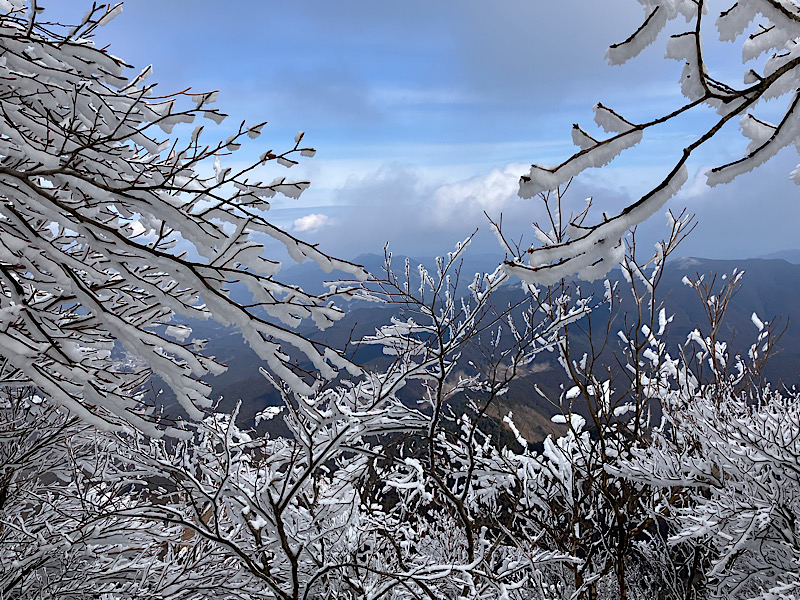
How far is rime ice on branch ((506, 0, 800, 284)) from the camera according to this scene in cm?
88

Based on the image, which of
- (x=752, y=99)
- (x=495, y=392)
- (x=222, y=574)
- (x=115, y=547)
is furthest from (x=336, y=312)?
(x=115, y=547)

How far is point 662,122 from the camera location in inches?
34.8

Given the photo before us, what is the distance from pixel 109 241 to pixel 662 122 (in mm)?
2392

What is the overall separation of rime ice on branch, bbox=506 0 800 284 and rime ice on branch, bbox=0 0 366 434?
1.47m

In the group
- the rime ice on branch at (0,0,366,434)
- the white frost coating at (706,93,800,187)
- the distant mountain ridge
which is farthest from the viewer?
the distant mountain ridge

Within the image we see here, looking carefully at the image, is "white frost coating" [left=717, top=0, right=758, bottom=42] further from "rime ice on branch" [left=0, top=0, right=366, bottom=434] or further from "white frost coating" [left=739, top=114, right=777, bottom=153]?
"rime ice on branch" [left=0, top=0, right=366, bottom=434]

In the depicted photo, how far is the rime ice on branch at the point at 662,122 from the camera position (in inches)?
34.7

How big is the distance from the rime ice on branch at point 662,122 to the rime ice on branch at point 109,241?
1.47m

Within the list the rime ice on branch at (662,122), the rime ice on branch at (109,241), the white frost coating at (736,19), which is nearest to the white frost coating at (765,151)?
the rime ice on branch at (662,122)

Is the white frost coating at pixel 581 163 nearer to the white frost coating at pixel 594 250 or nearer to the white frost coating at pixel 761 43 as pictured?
the white frost coating at pixel 594 250

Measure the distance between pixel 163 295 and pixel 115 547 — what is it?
15.2 feet

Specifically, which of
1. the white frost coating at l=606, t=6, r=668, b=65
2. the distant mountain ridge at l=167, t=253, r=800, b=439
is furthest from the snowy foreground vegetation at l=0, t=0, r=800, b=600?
the distant mountain ridge at l=167, t=253, r=800, b=439

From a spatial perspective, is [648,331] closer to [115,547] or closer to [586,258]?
[586,258]

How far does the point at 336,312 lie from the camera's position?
8.67 ft
